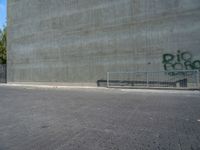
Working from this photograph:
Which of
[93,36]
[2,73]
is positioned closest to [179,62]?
[93,36]

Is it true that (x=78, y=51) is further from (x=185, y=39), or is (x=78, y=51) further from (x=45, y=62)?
(x=185, y=39)

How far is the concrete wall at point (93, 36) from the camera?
13.9m

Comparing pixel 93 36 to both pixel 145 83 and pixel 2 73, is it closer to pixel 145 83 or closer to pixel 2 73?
pixel 145 83

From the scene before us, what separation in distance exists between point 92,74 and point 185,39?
7942mm

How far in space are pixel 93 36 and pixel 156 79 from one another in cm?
686

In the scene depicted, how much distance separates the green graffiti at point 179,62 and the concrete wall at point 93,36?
32 cm

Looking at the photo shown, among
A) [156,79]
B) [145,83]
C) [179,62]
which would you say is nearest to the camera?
[179,62]

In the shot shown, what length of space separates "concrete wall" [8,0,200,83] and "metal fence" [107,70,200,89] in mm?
542

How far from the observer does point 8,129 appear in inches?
173

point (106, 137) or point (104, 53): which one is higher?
point (104, 53)

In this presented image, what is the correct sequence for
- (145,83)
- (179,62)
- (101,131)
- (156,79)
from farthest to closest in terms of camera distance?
(145,83), (156,79), (179,62), (101,131)

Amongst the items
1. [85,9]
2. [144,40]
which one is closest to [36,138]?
[144,40]

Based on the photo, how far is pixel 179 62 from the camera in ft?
44.7

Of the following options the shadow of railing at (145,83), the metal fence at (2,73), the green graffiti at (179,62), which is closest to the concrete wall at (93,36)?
the green graffiti at (179,62)
